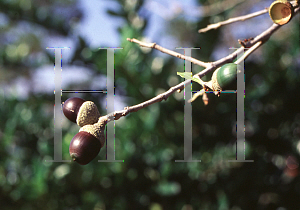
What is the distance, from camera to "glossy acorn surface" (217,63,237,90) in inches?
18.3

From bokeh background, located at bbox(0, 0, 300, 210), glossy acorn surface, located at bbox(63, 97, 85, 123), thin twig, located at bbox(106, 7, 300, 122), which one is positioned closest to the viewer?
thin twig, located at bbox(106, 7, 300, 122)

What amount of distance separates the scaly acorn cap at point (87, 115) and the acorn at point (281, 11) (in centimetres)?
39

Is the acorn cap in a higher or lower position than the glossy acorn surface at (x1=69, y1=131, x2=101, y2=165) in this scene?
higher

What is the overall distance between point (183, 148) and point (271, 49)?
39.3 inches

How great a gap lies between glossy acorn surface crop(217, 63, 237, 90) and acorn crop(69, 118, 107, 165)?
0.68 feet

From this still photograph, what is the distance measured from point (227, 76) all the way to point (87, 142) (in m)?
0.26

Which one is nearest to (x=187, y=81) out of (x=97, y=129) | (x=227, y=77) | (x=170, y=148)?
(x=227, y=77)

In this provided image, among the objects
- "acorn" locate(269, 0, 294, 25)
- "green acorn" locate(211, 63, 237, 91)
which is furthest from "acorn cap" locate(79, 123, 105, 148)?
"acorn" locate(269, 0, 294, 25)

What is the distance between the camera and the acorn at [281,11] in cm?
54

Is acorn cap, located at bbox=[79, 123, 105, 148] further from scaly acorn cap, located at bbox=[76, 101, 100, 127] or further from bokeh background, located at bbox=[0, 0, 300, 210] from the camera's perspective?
bokeh background, located at bbox=[0, 0, 300, 210]

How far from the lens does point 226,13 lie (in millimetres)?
2285

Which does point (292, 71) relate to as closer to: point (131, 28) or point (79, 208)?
point (131, 28)

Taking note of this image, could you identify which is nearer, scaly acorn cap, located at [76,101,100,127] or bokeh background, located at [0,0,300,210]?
scaly acorn cap, located at [76,101,100,127]

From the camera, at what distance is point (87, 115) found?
49 cm
